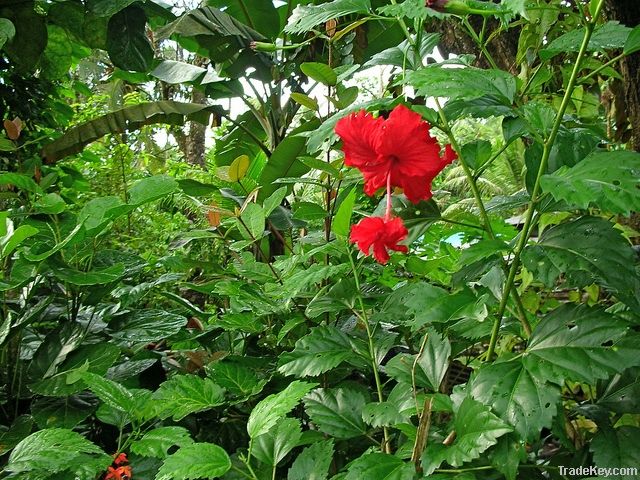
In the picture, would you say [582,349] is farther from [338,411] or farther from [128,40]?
[128,40]

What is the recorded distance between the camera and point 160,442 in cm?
72

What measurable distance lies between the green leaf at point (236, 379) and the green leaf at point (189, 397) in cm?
3

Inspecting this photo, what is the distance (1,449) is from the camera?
2.65ft

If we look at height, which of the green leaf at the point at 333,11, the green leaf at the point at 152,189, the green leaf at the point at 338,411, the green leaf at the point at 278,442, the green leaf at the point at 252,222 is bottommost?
the green leaf at the point at 338,411

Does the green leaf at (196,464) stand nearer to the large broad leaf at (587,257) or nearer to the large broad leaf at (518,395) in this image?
the large broad leaf at (518,395)

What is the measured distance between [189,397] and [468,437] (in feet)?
1.38

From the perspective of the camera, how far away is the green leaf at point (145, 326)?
102cm

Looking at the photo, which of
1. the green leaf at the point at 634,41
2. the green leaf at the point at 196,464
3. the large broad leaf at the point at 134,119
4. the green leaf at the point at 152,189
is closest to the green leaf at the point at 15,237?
the green leaf at the point at 152,189

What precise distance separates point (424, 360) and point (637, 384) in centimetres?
24

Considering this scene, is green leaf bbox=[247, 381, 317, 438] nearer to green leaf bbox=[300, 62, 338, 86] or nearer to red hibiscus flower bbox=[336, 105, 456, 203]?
red hibiscus flower bbox=[336, 105, 456, 203]

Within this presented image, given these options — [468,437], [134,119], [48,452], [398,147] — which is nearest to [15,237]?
[48,452]

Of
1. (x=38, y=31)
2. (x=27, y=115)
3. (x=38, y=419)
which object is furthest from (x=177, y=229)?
(x=38, y=419)

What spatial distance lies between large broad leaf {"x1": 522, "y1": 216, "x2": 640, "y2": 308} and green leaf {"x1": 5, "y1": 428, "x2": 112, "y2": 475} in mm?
594

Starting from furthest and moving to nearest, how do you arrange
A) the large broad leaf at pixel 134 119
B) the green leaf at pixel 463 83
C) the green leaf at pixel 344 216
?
the large broad leaf at pixel 134 119 < the green leaf at pixel 344 216 < the green leaf at pixel 463 83
